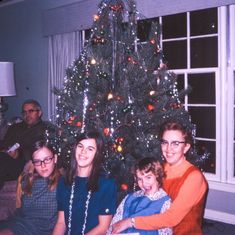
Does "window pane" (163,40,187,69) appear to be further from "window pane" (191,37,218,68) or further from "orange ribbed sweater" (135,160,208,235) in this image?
"orange ribbed sweater" (135,160,208,235)

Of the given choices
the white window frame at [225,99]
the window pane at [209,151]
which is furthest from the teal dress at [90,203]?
the window pane at [209,151]

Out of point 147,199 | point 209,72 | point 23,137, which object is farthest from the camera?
point 23,137

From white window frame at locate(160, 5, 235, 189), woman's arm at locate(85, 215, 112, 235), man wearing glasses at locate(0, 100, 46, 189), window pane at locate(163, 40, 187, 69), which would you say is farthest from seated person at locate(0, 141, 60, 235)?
window pane at locate(163, 40, 187, 69)

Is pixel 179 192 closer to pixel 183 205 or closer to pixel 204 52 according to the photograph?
pixel 183 205

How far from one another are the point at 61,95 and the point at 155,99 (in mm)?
979

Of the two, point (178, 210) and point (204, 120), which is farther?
point (204, 120)

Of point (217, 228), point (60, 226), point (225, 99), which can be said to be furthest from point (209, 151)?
point (60, 226)

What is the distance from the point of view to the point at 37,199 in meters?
2.61

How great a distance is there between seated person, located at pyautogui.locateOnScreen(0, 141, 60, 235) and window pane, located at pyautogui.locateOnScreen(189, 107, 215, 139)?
2575 mm

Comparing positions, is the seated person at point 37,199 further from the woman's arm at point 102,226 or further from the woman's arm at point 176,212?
the woman's arm at point 176,212

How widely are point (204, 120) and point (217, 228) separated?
1.41 meters

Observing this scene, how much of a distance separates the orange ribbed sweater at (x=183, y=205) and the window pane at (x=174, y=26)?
2.83 metres

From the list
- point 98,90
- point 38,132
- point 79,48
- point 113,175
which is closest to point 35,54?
point 79,48

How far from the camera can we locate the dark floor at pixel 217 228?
411 cm
